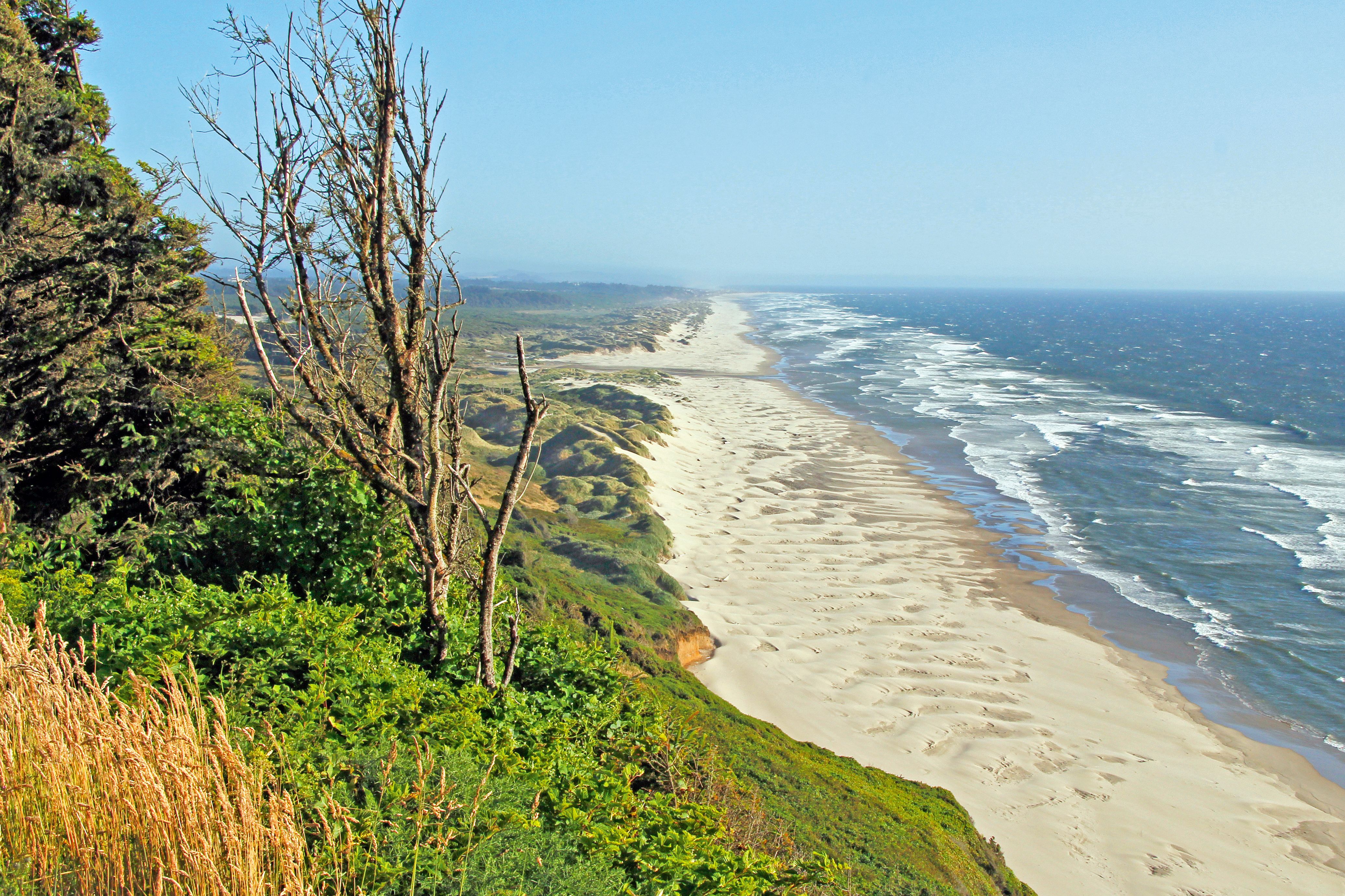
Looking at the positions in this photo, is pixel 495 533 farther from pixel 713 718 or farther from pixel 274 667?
pixel 713 718

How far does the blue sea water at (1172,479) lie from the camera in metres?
20.2

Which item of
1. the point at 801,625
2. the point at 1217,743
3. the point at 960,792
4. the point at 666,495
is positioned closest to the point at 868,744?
the point at 960,792

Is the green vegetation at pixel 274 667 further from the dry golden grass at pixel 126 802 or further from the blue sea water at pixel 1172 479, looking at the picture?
the blue sea water at pixel 1172 479

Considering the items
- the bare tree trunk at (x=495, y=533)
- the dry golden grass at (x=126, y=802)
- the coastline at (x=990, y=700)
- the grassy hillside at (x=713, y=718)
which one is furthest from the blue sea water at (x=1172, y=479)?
the dry golden grass at (x=126, y=802)

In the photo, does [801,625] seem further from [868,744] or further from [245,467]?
[245,467]

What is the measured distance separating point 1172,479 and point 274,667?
39.8 m

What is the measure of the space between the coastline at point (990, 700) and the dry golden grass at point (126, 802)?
12016mm

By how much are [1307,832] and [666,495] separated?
72.2ft

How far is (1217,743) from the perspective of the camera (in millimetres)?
16016

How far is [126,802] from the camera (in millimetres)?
2900

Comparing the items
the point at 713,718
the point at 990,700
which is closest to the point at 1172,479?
the point at 990,700

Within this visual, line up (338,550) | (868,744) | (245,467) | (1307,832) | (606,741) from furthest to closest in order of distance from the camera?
(868,744), (1307,832), (245,467), (338,550), (606,741)

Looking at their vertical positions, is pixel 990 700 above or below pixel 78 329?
below

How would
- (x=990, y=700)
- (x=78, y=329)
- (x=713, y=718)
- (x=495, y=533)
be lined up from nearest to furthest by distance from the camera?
1. (x=495, y=533)
2. (x=78, y=329)
3. (x=713, y=718)
4. (x=990, y=700)
